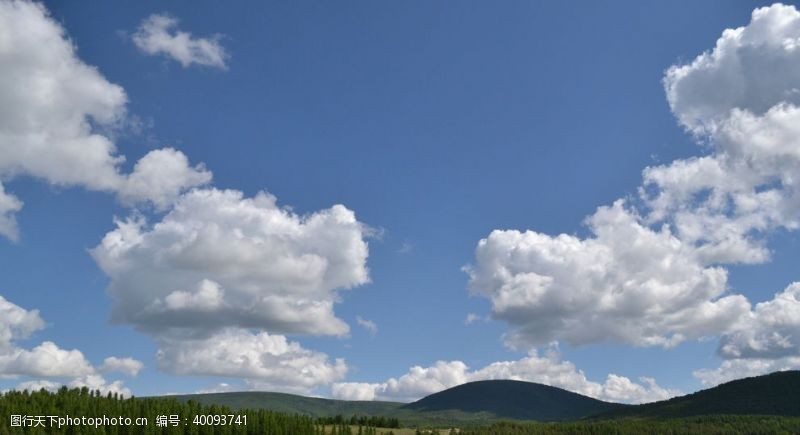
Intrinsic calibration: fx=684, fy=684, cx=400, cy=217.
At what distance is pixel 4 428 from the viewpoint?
652 feet

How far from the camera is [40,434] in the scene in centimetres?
19738

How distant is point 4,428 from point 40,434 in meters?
11.4
